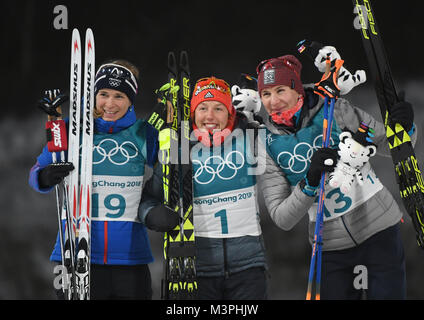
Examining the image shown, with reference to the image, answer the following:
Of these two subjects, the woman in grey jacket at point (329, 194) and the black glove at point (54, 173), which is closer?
the woman in grey jacket at point (329, 194)

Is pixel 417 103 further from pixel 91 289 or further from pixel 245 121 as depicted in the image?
pixel 91 289

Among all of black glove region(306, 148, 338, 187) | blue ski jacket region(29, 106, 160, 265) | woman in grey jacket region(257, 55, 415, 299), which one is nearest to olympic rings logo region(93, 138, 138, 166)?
blue ski jacket region(29, 106, 160, 265)

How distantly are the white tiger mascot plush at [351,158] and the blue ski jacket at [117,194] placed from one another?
85cm

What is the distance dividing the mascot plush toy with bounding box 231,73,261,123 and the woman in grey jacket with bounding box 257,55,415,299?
0.06 m

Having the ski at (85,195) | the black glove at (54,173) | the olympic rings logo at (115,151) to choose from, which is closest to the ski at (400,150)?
the olympic rings logo at (115,151)

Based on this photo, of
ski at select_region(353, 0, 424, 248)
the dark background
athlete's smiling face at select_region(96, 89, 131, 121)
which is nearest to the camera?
ski at select_region(353, 0, 424, 248)

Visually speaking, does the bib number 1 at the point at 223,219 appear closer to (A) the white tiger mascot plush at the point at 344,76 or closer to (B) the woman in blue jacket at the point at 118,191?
(B) the woman in blue jacket at the point at 118,191

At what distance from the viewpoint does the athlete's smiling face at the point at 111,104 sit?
2566 millimetres

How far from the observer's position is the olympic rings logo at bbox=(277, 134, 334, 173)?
245 centimetres

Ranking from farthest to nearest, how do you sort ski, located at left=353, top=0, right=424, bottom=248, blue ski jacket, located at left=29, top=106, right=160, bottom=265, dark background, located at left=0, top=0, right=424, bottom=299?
dark background, located at left=0, top=0, right=424, bottom=299 → blue ski jacket, located at left=29, top=106, right=160, bottom=265 → ski, located at left=353, top=0, right=424, bottom=248

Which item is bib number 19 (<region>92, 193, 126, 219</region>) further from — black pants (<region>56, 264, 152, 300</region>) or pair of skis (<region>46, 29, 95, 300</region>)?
black pants (<region>56, 264, 152, 300</region>)

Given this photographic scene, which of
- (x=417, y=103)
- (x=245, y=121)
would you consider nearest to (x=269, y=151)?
(x=245, y=121)

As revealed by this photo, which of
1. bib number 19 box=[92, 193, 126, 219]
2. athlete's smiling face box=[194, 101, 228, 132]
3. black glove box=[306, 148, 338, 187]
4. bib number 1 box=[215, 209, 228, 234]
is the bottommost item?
bib number 1 box=[215, 209, 228, 234]

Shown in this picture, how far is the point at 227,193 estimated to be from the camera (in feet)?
8.06
